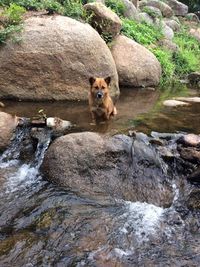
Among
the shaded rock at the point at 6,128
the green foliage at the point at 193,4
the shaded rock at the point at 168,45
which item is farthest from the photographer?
the green foliage at the point at 193,4

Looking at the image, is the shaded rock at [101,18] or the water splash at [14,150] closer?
the water splash at [14,150]

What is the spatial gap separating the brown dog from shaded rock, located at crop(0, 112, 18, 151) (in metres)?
1.55

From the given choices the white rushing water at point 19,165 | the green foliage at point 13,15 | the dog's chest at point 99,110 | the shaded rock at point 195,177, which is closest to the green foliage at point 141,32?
the green foliage at point 13,15

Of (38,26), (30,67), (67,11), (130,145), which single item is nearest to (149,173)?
(130,145)

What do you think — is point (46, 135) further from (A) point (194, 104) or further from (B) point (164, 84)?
(B) point (164, 84)

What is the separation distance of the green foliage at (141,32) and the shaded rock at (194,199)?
9503mm

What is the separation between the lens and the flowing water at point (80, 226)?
14.5 feet

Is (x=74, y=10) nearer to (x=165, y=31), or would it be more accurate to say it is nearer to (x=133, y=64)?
(x=133, y=64)

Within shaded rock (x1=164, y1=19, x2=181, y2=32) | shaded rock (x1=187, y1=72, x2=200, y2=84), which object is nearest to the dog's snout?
shaded rock (x1=187, y1=72, x2=200, y2=84)

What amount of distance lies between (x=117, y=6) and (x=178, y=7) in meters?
11.0

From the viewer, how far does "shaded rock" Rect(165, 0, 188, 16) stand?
85.5ft

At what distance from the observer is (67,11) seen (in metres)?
12.0

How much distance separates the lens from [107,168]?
604 cm

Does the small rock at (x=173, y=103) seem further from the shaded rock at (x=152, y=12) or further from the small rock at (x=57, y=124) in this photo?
the shaded rock at (x=152, y=12)
